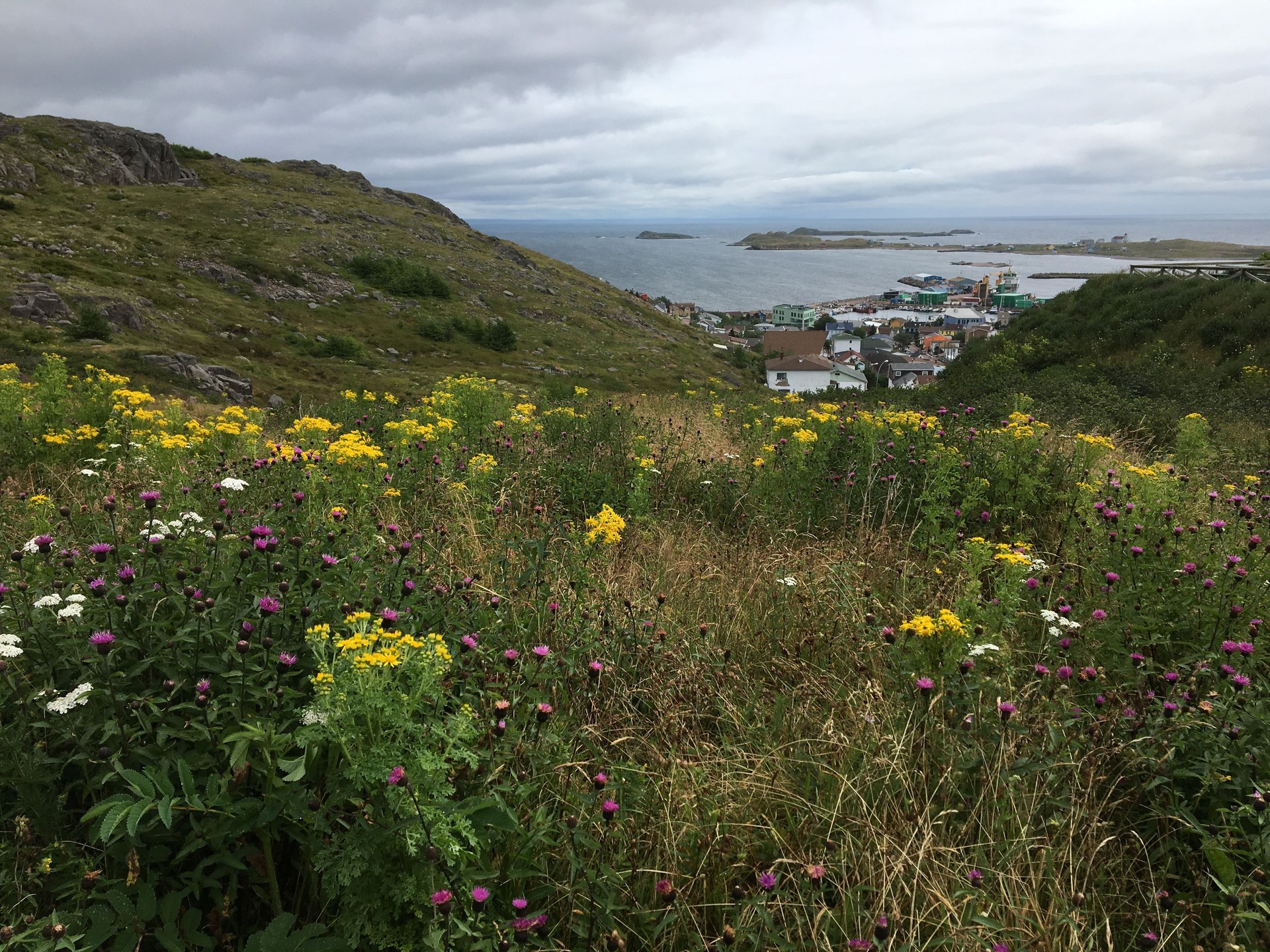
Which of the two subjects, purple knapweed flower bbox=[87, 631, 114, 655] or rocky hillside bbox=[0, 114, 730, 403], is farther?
rocky hillside bbox=[0, 114, 730, 403]

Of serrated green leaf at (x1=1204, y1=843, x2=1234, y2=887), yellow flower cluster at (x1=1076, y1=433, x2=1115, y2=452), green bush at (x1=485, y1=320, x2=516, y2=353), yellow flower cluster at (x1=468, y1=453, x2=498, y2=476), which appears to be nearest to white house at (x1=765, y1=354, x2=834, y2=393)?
green bush at (x1=485, y1=320, x2=516, y2=353)

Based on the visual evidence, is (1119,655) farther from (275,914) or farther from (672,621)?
(275,914)

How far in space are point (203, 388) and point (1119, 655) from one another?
28204 millimetres

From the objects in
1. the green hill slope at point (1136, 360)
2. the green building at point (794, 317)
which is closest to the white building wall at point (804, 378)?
the green building at point (794, 317)

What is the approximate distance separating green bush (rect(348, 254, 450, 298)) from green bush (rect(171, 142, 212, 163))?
36.7m

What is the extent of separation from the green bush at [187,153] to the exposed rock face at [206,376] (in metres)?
68.5

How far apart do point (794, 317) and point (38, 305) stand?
12520 cm

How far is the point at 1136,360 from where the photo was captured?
1773 cm

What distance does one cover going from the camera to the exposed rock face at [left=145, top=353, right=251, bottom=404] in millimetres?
24266

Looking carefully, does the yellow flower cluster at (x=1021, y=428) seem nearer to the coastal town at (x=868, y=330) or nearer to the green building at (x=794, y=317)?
the coastal town at (x=868, y=330)

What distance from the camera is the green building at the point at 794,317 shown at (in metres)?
133

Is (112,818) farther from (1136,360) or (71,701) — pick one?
(1136,360)

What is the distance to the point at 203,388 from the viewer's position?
24.5 m

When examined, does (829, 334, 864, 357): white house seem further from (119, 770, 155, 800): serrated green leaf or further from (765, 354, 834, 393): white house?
(119, 770, 155, 800): serrated green leaf
